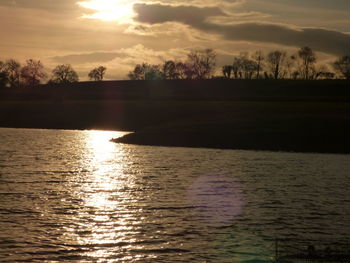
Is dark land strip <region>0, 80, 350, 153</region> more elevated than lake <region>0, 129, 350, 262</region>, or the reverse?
dark land strip <region>0, 80, 350, 153</region>

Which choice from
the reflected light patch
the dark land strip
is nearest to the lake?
the reflected light patch

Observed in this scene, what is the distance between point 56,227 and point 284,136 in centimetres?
5438

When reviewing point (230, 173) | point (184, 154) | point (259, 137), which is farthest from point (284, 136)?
point (230, 173)

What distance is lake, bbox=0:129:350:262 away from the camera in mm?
22625

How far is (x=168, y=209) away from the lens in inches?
1236

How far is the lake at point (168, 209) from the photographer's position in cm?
2262

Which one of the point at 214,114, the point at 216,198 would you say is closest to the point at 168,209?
the point at 216,198

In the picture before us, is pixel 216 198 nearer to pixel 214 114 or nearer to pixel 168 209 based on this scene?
pixel 168 209

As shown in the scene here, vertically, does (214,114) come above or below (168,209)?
above

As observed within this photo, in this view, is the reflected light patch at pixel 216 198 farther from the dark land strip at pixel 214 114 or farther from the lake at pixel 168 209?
the dark land strip at pixel 214 114

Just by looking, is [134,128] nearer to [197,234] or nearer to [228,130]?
[228,130]

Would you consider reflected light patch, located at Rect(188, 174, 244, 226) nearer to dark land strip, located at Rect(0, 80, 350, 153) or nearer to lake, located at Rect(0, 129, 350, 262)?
lake, located at Rect(0, 129, 350, 262)

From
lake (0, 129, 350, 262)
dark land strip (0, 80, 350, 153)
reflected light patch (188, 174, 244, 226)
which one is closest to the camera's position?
lake (0, 129, 350, 262)

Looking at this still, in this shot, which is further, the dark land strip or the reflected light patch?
the dark land strip
